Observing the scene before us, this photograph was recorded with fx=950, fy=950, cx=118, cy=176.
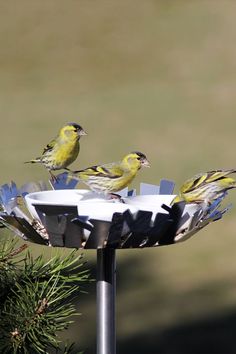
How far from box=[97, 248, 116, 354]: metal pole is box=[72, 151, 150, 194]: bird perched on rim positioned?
0.47 ft

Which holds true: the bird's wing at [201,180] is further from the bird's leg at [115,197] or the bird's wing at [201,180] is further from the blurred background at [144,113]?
the blurred background at [144,113]

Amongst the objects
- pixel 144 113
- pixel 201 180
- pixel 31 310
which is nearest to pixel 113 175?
pixel 201 180

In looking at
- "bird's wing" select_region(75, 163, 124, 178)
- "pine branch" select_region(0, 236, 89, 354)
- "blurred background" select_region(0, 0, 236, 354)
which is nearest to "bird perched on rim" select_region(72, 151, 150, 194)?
"bird's wing" select_region(75, 163, 124, 178)

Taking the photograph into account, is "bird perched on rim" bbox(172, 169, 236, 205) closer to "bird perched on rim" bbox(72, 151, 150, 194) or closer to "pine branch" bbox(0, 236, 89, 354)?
"bird perched on rim" bbox(72, 151, 150, 194)

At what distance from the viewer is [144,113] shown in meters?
7.07

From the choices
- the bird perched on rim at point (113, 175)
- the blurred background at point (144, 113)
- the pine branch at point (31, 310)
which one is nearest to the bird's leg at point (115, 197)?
the bird perched on rim at point (113, 175)

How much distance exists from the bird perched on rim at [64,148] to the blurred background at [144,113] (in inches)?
68.0

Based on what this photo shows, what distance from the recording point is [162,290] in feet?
14.4

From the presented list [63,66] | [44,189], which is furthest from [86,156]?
[44,189]

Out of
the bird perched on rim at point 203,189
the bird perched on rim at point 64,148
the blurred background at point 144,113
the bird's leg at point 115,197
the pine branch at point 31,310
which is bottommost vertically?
the pine branch at point 31,310

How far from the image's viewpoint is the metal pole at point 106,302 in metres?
1.84

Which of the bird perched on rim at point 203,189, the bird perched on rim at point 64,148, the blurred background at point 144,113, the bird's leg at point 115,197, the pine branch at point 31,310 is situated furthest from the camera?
the blurred background at point 144,113

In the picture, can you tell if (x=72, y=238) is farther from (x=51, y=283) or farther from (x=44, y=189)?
(x=44, y=189)

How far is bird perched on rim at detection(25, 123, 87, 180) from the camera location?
2066mm
